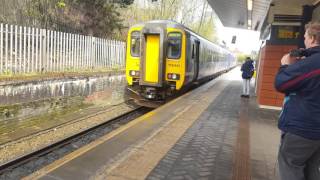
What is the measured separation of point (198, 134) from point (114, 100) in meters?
8.80

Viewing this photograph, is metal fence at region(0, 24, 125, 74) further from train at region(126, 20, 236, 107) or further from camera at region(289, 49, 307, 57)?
camera at region(289, 49, 307, 57)

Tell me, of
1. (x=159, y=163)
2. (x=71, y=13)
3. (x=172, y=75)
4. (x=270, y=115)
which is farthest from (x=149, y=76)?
(x=71, y=13)

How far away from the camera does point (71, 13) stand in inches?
816

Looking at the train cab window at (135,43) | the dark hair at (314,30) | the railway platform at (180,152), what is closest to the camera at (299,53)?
the dark hair at (314,30)

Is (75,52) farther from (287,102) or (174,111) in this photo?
(287,102)

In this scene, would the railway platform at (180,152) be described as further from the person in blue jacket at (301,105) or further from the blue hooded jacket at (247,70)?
the blue hooded jacket at (247,70)

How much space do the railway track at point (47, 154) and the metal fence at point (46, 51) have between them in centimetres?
381

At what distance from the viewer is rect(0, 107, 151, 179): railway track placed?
6562mm

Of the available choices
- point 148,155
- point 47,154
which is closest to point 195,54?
point 47,154

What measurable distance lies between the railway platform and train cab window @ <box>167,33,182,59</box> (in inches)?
166

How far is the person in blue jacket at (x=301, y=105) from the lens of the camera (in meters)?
3.09

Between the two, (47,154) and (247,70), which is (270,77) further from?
(47,154)

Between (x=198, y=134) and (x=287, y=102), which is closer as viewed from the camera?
(x=287, y=102)

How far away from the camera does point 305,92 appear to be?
313cm
